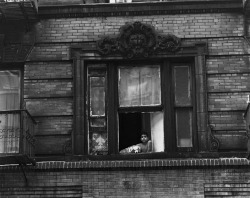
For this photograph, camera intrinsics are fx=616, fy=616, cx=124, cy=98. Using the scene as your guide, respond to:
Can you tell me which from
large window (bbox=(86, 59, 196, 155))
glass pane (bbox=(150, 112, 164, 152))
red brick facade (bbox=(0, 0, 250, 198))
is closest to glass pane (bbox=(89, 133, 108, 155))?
large window (bbox=(86, 59, 196, 155))

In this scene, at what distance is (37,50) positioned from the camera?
552 inches

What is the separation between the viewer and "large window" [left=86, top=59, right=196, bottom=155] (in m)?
13.6

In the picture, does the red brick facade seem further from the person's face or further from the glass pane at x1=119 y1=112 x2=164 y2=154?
the person's face

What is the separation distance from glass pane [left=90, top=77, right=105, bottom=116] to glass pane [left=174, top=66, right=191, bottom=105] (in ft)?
5.41

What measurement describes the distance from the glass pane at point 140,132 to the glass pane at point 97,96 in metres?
0.48

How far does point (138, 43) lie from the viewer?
45.1 ft

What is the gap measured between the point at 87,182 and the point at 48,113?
5.89ft

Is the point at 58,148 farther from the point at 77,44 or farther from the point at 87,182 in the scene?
the point at 77,44

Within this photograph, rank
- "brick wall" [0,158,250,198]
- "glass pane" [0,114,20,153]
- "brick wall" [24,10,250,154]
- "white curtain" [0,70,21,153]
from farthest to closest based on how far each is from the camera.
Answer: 1. "brick wall" [24,10,250,154]
2. "white curtain" [0,70,21,153]
3. "brick wall" [0,158,250,198]
4. "glass pane" [0,114,20,153]

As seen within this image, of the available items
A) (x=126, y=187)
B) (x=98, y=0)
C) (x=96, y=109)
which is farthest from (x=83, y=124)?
(x=98, y=0)

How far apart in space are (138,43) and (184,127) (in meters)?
2.13

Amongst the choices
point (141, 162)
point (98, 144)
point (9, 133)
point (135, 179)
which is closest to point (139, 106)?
point (98, 144)

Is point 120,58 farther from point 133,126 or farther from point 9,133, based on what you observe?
point 9,133

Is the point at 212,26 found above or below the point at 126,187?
above
